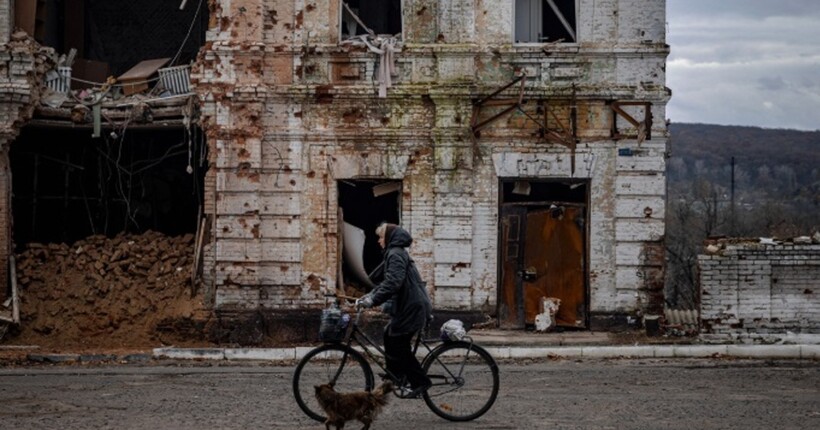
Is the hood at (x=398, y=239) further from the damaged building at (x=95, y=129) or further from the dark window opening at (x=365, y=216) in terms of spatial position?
the damaged building at (x=95, y=129)

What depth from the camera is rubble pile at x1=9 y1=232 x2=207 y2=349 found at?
2223 cm

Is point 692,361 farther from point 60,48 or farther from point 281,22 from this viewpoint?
point 60,48

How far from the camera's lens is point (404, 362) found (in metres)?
12.5

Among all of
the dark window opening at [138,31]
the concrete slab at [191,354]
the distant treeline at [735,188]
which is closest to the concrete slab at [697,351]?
the concrete slab at [191,354]

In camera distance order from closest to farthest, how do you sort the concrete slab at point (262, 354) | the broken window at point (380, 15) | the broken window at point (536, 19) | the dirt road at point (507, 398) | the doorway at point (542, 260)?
the dirt road at point (507, 398), the concrete slab at point (262, 354), the doorway at point (542, 260), the broken window at point (536, 19), the broken window at point (380, 15)

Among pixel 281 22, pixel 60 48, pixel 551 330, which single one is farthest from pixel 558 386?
pixel 60 48

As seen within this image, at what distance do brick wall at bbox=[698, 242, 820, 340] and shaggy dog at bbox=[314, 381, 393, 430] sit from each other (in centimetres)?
1074

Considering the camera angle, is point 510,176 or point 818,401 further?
point 510,176

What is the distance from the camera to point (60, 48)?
2572 cm

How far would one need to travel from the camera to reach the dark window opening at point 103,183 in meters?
24.3

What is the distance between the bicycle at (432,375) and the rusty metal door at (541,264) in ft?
31.7

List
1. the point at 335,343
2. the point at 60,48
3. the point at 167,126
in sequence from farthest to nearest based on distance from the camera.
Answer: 1. the point at 60,48
2. the point at 167,126
3. the point at 335,343

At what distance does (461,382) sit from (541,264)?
1005 cm

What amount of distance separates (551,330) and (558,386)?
6.38 m
